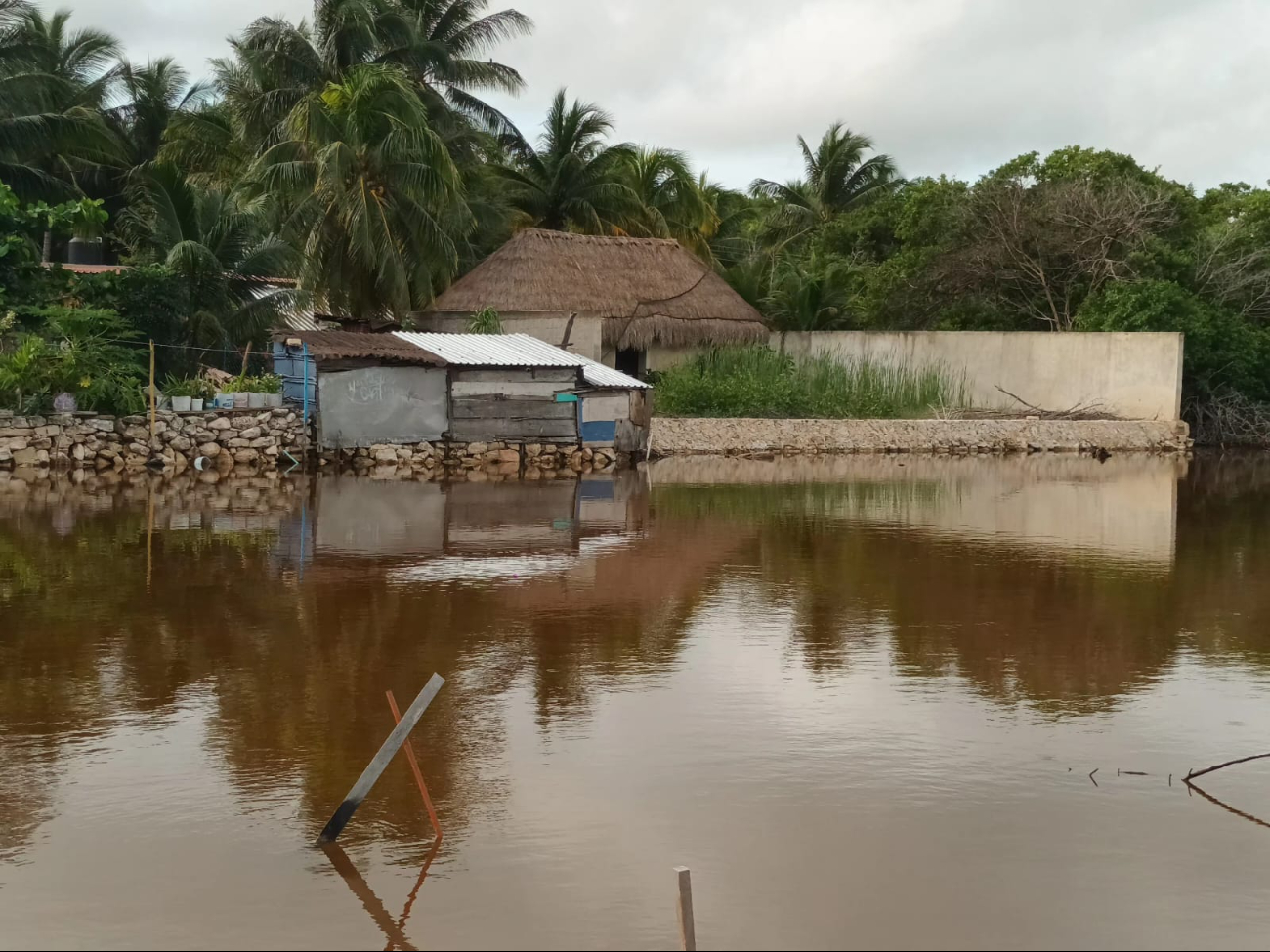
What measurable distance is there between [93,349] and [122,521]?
7.10 meters

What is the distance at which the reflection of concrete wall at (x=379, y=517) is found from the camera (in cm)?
1448

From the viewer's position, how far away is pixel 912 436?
30641mm

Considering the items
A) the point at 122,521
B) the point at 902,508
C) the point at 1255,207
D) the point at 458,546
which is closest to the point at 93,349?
the point at 122,521

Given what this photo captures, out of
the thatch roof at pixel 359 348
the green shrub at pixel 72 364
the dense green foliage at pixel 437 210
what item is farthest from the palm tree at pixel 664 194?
the green shrub at pixel 72 364

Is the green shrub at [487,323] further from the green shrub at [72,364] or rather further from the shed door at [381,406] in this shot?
the green shrub at [72,364]

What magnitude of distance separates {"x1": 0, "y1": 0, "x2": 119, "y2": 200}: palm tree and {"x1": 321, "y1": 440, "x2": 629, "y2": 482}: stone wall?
30.6 ft

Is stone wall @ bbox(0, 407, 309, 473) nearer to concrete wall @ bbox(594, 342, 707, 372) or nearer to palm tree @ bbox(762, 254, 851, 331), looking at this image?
concrete wall @ bbox(594, 342, 707, 372)

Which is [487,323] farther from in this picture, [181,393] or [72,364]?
[72,364]

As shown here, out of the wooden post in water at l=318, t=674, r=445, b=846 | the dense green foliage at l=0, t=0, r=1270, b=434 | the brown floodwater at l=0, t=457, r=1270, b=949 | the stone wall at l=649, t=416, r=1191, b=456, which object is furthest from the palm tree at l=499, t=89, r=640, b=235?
the wooden post in water at l=318, t=674, r=445, b=846

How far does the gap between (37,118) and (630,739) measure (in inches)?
919

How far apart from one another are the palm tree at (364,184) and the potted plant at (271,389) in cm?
433

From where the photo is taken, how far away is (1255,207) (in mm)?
38031

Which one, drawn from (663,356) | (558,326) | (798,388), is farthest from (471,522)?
(663,356)

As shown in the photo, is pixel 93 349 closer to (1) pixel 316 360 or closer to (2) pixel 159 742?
(1) pixel 316 360
